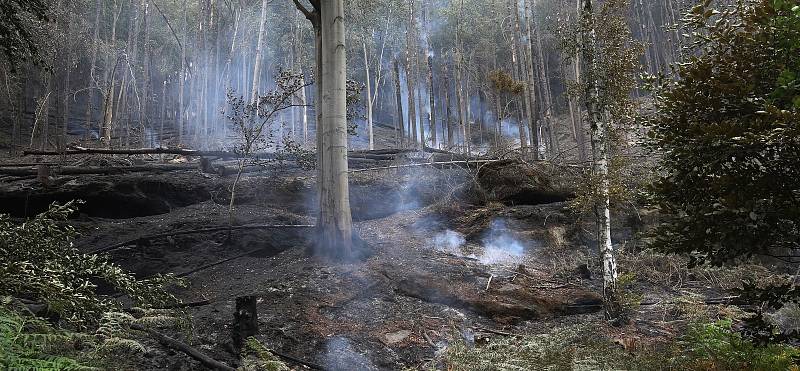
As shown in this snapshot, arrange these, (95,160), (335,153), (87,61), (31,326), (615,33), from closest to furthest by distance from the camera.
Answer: (31,326) < (615,33) < (335,153) < (95,160) < (87,61)

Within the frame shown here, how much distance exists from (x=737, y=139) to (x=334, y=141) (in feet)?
21.2

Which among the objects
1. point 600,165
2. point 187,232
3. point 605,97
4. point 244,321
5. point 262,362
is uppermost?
point 605,97

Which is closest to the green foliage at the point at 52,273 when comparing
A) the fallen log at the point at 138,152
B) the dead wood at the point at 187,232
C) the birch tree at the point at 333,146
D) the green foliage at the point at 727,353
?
the birch tree at the point at 333,146

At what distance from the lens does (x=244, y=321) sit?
5.09m

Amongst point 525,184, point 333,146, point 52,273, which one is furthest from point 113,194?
point 525,184

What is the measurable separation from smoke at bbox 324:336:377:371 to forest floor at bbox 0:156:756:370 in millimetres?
20

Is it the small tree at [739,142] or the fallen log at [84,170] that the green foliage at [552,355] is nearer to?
the small tree at [739,142]

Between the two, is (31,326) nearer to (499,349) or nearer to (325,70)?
(499,349)

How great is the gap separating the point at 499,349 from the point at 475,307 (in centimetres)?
197

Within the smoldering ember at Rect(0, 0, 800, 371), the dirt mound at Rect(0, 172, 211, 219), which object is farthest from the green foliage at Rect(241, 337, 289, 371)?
the dirt mound at Rect(0, 172, 211, 219)

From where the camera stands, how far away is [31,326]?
3000mm

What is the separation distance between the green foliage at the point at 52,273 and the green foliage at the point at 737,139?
4.38 m

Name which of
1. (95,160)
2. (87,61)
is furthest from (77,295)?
(87,61)

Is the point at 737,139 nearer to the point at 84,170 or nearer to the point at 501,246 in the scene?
the point at 501,246
